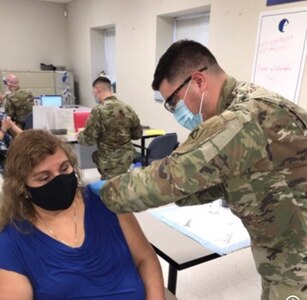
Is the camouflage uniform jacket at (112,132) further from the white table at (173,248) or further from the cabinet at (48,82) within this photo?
the cabinet at (48,82)

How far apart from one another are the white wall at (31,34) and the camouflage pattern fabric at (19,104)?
2.35m

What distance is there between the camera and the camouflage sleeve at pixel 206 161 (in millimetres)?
788

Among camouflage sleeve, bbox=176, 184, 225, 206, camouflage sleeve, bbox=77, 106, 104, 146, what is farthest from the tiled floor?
camouflage sleeve, bbox=77, 106, 104, 146

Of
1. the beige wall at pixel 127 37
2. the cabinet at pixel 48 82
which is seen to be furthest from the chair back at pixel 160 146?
the cabinet at pixel 48 82

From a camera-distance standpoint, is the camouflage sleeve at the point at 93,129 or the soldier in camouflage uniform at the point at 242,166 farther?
the camouflage sleeve at the point at 93,129

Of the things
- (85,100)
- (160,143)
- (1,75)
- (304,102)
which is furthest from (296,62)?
(1,75)

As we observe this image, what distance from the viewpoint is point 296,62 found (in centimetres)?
258

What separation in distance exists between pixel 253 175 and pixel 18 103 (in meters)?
4.11

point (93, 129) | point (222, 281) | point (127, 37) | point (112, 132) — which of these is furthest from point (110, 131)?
point (127, 37)

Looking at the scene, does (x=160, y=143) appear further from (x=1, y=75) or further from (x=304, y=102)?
(x=1, y=75)

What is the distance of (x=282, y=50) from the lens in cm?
266

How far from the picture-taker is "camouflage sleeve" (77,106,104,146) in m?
2.89

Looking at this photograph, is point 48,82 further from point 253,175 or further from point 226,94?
point 253,175

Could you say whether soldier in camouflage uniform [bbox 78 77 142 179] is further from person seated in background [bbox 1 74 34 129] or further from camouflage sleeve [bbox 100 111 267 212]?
camouflage sleeve [bbox 100 111 267 212]
